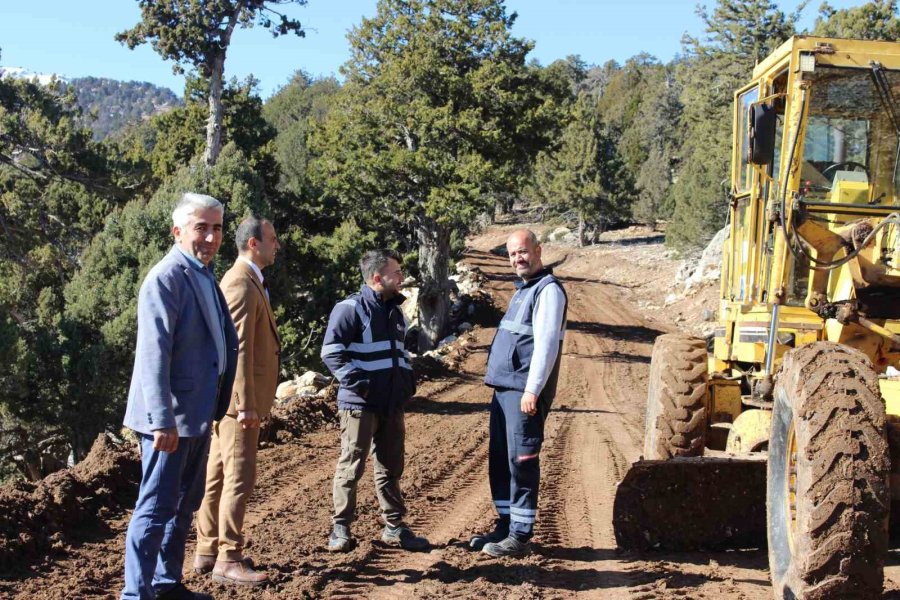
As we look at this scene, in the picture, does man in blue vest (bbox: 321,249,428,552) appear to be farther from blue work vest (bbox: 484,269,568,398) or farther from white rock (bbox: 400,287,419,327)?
white rock (bbox: 400,287,419,327)

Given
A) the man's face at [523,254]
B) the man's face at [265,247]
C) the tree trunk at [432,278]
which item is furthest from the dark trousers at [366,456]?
the tree trunk at [432,278]

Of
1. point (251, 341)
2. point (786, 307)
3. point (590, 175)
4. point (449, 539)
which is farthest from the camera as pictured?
point (590, 175)

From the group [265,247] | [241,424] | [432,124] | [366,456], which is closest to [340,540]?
[366,456]

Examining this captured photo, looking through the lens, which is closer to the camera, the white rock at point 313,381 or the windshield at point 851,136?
the windshield at point 851,136

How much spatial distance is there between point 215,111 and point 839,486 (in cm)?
2244

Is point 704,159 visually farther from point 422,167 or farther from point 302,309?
point 302,309

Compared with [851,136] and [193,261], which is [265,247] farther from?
[851,136]

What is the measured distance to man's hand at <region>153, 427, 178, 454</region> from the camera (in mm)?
4211

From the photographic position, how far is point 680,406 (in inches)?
276

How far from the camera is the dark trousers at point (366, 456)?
227 inches

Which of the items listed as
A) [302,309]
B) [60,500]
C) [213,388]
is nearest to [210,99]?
[302,309]

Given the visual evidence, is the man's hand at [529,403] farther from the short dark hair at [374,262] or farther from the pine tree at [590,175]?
the pine tree at [590,175]

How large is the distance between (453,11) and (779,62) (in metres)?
20.1

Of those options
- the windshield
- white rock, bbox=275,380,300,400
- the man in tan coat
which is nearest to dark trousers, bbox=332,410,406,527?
the man in tan coat
